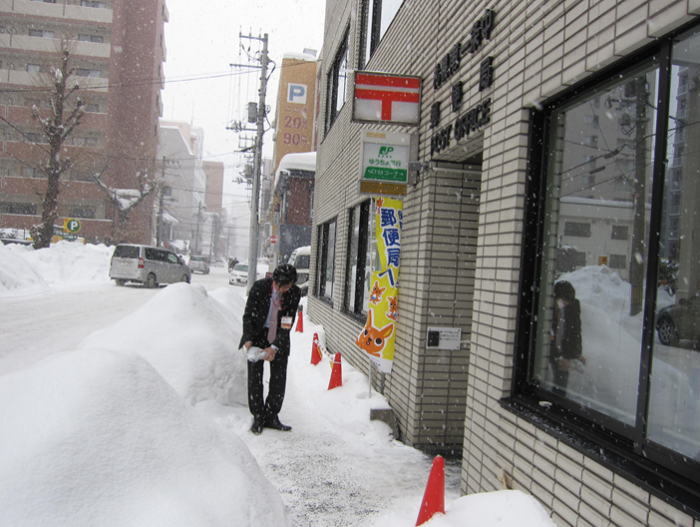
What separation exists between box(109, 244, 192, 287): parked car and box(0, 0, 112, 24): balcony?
34.0m

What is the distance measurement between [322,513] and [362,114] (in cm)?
393

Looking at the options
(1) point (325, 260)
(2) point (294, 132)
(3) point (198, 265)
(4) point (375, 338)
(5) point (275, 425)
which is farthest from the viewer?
(3) point (198, 265)

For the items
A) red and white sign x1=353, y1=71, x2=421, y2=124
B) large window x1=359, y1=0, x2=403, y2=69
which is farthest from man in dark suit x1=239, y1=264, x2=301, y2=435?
large window x1=359, y1=0, x2=403, y2=69

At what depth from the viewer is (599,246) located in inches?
107

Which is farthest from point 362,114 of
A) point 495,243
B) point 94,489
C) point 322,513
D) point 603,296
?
point 94,489

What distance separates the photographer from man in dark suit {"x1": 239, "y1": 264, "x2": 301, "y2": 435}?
510cm

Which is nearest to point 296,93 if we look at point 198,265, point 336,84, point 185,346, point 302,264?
point 302,264

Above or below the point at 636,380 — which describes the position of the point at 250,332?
below

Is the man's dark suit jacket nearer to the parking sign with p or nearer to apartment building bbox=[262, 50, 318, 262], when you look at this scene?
apartment building bbox=[262, 50, 318, 262]

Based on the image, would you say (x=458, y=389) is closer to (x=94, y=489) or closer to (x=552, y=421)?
(x=552, y=421)

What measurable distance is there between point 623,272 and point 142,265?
22.8 meters

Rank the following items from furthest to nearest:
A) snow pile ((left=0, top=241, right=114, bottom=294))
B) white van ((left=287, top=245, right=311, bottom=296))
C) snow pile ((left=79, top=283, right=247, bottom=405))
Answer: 1. white van ((left=287, top=245, right=311, bottom=296))
2. snow pile ((left=0, top=241, right=114, bottom=294))
3. snow pile ((left=79, top=283, right=247, bottom=405))

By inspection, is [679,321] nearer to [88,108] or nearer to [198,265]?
[198,265]

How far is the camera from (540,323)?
3.09 meters
